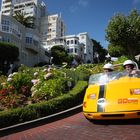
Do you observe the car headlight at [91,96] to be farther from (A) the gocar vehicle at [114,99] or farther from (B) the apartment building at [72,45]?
(B) the apartment building at [72,45]

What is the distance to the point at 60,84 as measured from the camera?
12648mm

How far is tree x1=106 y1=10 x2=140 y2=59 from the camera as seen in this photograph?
124ft

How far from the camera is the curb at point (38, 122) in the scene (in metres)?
7.91

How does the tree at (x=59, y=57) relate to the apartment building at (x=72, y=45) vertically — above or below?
below

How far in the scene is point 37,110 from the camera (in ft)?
30.1

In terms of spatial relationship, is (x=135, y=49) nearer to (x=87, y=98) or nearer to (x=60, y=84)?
(x=60, y=84)

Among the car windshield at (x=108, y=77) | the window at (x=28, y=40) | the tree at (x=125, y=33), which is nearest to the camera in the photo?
the car windshield at (x=108, y=77)

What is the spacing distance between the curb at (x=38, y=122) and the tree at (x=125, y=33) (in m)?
28.8

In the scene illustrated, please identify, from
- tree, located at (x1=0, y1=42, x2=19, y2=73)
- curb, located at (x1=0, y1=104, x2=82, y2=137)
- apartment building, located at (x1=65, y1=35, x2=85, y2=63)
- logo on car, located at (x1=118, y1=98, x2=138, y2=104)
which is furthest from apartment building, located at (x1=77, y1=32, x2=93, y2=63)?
logo on car, located at (x1=118, y1=98, x2=138, y2=104)

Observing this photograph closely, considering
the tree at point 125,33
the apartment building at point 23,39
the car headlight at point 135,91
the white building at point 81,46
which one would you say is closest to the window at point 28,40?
the apartment building at point 23,39

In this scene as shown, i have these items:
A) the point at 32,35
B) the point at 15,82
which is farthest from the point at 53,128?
the point at 32,35

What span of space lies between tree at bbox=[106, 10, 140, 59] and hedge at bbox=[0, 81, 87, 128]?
27.6m

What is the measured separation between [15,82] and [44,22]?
104535 millimetres

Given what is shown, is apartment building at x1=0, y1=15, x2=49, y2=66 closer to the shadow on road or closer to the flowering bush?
the flowering bush
